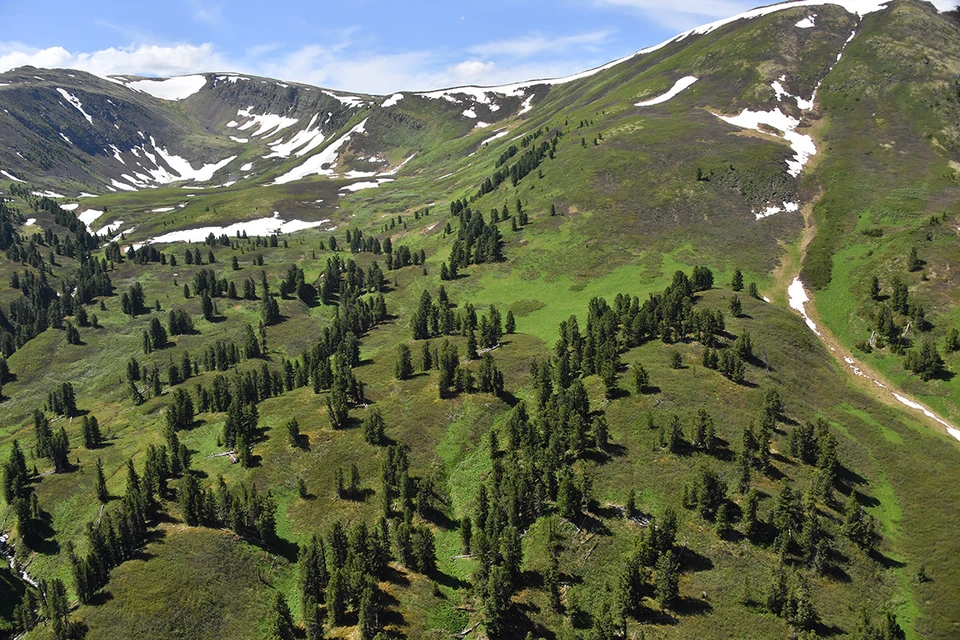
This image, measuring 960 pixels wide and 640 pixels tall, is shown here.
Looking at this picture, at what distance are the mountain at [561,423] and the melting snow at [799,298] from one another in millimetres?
799

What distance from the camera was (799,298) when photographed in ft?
397

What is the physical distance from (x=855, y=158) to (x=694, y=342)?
343ft

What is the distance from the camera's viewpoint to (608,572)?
197 feet

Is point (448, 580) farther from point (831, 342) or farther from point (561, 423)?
point (831, 342)

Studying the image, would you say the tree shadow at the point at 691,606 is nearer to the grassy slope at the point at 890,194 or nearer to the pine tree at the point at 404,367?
the grassy slope at the point at 890,194

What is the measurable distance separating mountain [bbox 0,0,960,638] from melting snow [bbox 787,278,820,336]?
31.5 inches

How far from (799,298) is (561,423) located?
249 ft

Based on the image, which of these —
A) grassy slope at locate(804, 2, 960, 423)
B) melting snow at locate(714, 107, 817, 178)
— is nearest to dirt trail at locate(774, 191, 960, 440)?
grassy slope at locate(804, 2, 960, 423)

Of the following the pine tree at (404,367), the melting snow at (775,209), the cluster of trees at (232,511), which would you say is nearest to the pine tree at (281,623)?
the cluster of trees at (232,511)

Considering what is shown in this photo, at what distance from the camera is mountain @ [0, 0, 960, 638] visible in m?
59.4

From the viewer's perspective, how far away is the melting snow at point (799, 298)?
11364cm

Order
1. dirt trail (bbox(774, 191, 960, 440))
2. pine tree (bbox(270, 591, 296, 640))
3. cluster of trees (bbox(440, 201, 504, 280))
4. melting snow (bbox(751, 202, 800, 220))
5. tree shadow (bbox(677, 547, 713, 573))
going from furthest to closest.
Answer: cluster of trees (bbox(440, 201, 504, 280)) < melting snow (bbox(751, 202, 800, 220)) < dirt trail (bbox(774, 191, 960, 440)) < tree shadow (bbox(677, 547, 713, 573)) < pine tree (bbox(270, 591, 296, 640))

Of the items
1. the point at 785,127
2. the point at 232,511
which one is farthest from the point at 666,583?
the point at 785,127

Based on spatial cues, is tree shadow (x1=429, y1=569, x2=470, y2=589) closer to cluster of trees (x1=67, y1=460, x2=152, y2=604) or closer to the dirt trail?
cluster of trees (x1=67, y1=460, x2=152, y2=604)
